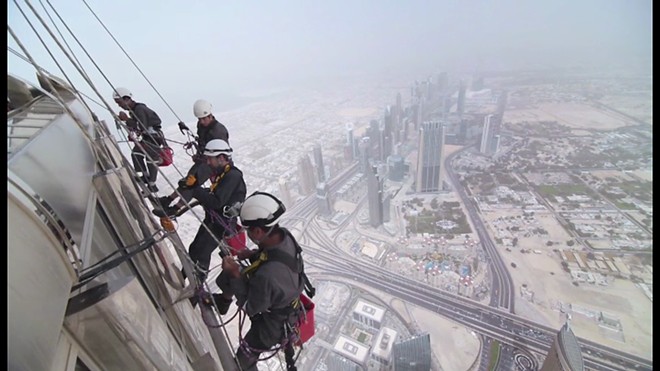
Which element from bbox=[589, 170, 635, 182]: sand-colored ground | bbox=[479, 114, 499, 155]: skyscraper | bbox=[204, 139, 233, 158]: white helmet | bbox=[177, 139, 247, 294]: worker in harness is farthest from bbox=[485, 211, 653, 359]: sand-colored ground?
bbox=[479, 114, 499, 155]: skyscraper

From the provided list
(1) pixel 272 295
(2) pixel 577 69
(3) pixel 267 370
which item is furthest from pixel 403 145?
(2) pixel 577 69

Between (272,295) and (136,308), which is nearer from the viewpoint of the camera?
(136,308)

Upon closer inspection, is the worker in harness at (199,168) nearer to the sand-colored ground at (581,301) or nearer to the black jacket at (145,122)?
the black jacket at (145,122)

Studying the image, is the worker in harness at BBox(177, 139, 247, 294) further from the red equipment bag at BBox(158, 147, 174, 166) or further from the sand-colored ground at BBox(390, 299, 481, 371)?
the sand-colored ground at BBox(390, 299, 481, 371)

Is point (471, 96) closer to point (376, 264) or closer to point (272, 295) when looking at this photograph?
point (376, 264)

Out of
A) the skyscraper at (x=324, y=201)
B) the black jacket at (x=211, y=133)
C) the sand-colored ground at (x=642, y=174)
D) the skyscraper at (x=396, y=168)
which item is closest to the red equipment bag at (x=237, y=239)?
the black jacket at (x=211, y=133)
